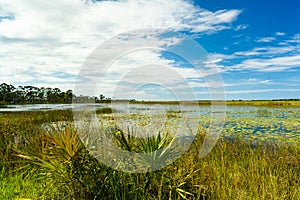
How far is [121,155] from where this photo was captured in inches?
114

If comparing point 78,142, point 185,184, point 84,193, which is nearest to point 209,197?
point 185,184

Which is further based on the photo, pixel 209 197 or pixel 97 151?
pixel 209 197

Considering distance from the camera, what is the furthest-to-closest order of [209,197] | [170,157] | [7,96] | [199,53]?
1. [7,96]
2. [199,53]
3. [209,197]
4. [170,157]

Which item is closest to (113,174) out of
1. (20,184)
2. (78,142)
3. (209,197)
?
(78,142)

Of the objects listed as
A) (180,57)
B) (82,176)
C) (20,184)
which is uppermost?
(180,57)

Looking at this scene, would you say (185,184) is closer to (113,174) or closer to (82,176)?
(113,174)

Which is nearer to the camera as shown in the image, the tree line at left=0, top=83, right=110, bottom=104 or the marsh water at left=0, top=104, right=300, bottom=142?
the marsh water at left=0, top=104, right=300, bottom=142

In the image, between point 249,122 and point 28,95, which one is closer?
point 249,122

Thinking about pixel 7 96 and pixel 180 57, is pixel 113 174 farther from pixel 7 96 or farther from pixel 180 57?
pixel 7 96

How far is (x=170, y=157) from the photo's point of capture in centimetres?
302

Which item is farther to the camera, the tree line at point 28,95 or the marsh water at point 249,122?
the tree line at point 28,95

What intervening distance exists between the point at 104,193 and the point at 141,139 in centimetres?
75

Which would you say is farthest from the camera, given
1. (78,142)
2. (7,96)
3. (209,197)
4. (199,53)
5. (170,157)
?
(7,96)

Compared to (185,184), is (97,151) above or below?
above
